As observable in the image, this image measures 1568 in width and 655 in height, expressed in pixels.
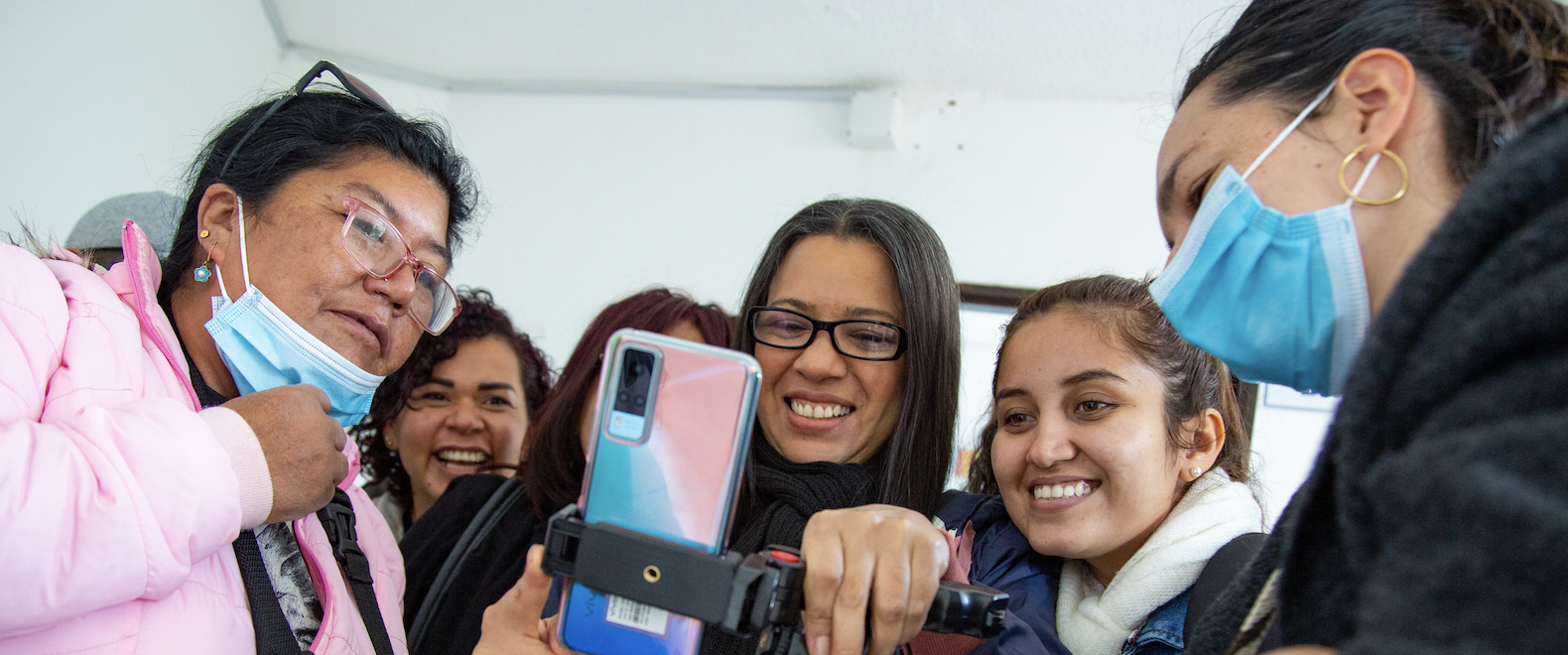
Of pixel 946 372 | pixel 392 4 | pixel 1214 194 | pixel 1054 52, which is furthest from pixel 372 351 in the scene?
pixel 1054 52

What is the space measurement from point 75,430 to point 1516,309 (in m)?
1.06

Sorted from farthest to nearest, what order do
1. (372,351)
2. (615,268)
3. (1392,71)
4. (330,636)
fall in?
(615,268) < (372,351) < (330,636) < (1392,71)

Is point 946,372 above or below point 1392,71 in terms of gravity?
below

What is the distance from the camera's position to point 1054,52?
2986mm

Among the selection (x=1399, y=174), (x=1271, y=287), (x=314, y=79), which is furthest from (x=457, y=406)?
(x=1399, y=174)

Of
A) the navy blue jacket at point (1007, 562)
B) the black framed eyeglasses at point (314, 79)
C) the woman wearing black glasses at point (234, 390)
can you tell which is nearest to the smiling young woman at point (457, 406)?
the woman wearing black glasses at point (234, 390)

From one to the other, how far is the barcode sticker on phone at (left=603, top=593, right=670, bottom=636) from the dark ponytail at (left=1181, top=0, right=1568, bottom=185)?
2.31 feet

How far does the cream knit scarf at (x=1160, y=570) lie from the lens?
1128 mm

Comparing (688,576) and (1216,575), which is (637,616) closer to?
(688,576)

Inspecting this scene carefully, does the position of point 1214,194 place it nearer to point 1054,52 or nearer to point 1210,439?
point 1210,439

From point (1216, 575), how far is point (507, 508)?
1.21 meters

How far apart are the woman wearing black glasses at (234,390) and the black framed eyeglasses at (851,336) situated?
54 centimetres

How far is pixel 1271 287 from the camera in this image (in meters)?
0.81

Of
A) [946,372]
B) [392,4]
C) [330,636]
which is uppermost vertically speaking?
[392,4]
